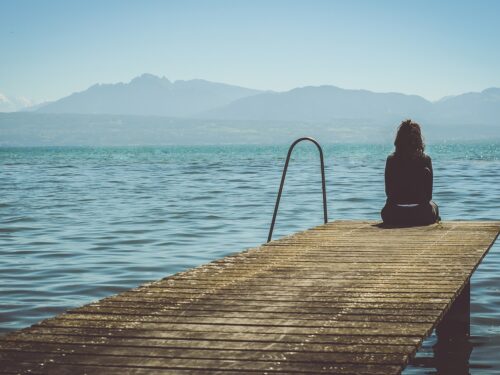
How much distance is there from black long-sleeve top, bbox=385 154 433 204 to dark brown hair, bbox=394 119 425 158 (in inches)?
3.3

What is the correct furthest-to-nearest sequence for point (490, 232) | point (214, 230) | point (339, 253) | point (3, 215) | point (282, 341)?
1. point (3, 215)
2. point (214, 230)
3. point (490, 232)
4. point (339, 253)
5. point (282, 341)

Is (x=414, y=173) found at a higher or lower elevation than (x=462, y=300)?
higher

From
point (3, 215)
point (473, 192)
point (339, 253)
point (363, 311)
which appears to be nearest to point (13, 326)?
point (339, 253)

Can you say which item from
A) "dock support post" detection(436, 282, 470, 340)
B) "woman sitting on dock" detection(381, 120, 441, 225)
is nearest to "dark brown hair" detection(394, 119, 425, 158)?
"woman sitting on dock" detection(381, 120, 441, 225)

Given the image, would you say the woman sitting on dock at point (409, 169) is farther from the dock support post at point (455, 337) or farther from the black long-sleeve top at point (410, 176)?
the dock support post at point (455, 337)

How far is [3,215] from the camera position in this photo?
21312mm

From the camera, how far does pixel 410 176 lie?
10547mm

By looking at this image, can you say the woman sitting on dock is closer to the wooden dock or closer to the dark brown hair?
the dark brown hair

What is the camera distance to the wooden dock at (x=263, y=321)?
4.30 meters

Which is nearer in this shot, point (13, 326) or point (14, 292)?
point (13, 326)

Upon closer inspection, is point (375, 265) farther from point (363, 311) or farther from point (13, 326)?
point (13, 326)

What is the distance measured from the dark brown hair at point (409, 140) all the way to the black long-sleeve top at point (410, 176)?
0.08 metres

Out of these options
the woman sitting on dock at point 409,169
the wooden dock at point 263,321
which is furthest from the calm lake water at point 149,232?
the woman sitting on dock at point 409,169

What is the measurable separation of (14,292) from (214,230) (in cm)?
719
